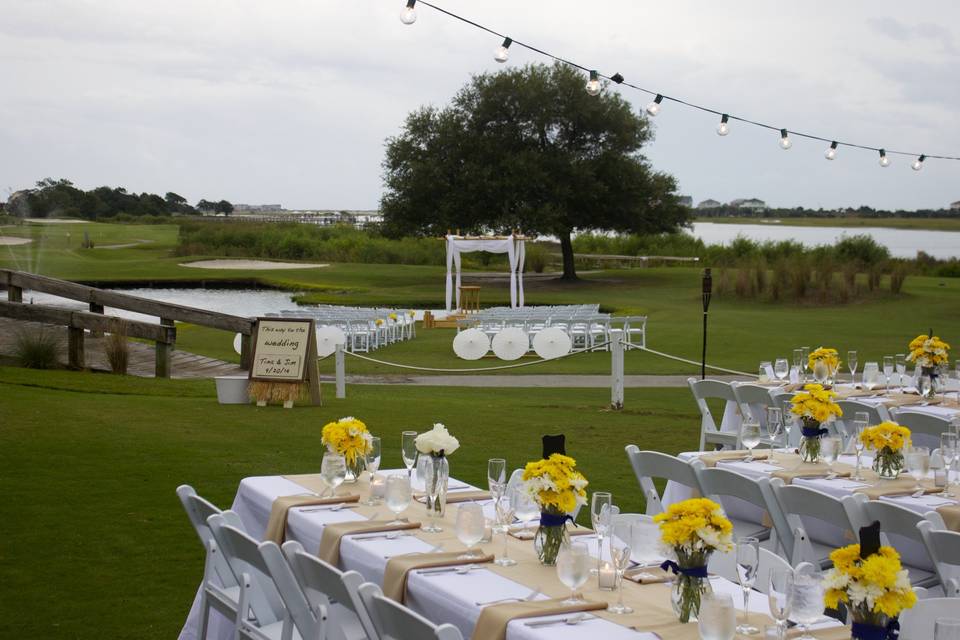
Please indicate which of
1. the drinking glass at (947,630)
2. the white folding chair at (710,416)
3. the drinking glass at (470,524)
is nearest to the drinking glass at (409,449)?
the drinking glass at (470,524)

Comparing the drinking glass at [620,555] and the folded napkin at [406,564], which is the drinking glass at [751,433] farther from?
the drinking glass at [620,555]

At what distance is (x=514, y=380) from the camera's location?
18656 millimetres

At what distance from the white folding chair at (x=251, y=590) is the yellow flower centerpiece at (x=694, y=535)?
154 cm

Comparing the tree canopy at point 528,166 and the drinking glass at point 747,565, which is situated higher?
the tree canopy at point 528,166

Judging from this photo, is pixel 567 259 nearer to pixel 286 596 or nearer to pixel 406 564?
pixel 406 564

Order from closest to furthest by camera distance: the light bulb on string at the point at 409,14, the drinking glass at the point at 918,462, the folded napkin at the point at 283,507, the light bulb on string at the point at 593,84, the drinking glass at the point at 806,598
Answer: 1. the drinking glass at the point at 806,598
2. the folded napkin at the point at 283,507
3. the drinking glass at the point at 918,462
4. the light bulb on string at the point at 409,14
5. the light bulb on string at the point at 593,84

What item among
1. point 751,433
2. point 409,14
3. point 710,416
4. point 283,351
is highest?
point 409,14

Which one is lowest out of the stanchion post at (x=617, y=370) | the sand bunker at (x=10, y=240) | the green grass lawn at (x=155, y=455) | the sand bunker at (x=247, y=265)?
the sand bunker at (x=247, y=265)

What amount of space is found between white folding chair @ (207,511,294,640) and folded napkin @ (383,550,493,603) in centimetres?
42

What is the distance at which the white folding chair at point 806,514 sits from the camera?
514 centimetres

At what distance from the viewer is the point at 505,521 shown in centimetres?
471

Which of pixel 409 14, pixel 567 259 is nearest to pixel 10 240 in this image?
pixel 409 14

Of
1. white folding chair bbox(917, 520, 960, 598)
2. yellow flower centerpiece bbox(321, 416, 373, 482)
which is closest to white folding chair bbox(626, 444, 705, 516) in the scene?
white folding chair bbox(917, 520, 960, 598)

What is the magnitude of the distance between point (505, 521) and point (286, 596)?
1.04m
